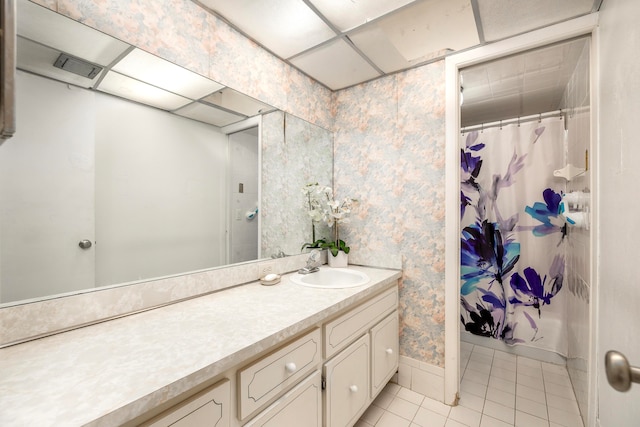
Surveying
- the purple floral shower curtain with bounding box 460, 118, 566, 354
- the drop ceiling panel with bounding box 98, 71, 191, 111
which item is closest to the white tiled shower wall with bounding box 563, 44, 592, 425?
the purple floral shower curtain with bounding box 460, 118, 566, 354

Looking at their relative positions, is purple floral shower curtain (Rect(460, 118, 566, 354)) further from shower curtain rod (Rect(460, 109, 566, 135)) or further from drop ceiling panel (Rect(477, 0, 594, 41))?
drop ceiling panel (Rect(477, 0, 594, 41))

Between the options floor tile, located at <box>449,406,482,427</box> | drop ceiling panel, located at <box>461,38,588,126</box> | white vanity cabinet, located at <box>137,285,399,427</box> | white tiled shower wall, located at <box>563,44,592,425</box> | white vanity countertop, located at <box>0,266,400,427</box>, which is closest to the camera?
white vanity countertop, located at <box>0,266,400,427</box>

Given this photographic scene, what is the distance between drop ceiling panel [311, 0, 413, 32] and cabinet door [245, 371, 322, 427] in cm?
171

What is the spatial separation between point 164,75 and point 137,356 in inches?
44.4

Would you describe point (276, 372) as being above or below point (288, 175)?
below

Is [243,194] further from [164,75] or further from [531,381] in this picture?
[531,381]

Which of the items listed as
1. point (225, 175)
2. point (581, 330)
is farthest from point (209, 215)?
point (581, 330)

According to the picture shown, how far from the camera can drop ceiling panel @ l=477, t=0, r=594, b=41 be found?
1281mm

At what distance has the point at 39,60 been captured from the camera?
35.4 inches

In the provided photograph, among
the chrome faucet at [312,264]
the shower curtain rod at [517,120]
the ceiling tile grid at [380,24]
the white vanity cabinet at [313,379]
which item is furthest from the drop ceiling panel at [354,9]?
the shower curtain rod at [517,120]

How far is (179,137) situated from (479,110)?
8.38 ft

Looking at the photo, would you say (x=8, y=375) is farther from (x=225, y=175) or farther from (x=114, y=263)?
(x=225, y=175)

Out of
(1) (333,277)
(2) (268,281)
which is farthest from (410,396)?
(2) (268,281)

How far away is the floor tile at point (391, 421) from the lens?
1.53 metres
